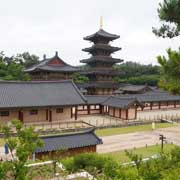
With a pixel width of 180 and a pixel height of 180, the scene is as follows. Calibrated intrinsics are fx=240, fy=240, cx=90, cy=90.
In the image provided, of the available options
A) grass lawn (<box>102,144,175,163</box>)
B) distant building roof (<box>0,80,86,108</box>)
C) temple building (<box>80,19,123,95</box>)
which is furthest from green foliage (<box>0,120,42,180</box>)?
temple building (<box>80,19,123,95</box>)

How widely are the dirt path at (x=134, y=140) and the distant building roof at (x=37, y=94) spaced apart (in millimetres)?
7772

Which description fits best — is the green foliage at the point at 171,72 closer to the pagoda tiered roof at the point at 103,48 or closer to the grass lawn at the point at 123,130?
the grass lawn at the point at 123,130

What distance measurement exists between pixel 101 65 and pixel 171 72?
32.4 metres

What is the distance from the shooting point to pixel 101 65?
4038 cm

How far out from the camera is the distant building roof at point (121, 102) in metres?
30.4

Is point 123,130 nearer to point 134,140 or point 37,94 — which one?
point 134,140

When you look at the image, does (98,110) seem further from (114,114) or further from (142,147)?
(142,147)

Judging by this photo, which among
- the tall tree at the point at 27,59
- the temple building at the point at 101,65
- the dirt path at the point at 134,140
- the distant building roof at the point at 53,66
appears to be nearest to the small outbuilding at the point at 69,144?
the dirt path at the point at 134,140

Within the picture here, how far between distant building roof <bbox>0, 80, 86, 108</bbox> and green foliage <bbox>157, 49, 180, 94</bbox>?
1920cm

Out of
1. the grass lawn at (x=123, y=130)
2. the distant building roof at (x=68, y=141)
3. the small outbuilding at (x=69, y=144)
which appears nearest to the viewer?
the small outbuilding at (x=69, y=144)

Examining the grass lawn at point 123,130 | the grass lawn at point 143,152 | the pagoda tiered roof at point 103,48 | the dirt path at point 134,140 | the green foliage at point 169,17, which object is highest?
the pagoda tiered roof at point 103,48

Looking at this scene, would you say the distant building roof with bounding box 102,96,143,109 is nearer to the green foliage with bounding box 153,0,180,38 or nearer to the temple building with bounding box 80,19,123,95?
the temple building with bounding box 80,19,123,95

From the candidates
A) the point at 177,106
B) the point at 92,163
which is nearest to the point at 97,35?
the point at 177,106

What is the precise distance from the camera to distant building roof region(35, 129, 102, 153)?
49.1 feet
